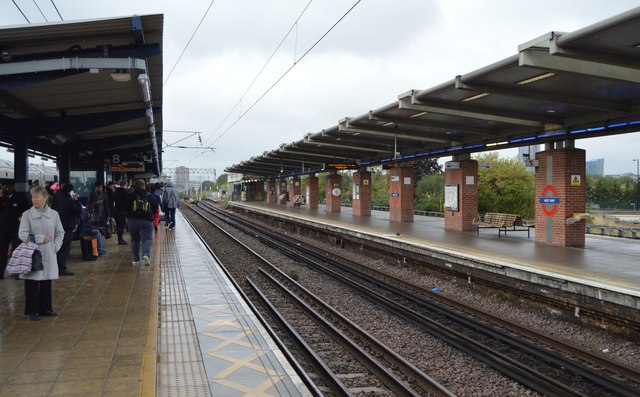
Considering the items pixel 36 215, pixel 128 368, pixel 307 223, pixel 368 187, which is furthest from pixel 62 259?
pixel 368 187

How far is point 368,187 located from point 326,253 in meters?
9.59

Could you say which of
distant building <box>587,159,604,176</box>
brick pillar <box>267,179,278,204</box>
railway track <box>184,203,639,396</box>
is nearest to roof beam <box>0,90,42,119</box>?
railway track <box>184,203,639,396</box>

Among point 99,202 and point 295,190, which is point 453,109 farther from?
point 295,190

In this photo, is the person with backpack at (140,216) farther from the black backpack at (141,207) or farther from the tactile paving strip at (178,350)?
the tactile paving strip at (178,350)

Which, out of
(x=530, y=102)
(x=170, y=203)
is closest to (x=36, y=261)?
(x=530, y=102)

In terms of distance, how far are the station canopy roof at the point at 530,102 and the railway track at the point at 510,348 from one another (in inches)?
163

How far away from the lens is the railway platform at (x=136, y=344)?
12.7 ft

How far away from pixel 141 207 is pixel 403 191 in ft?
44.5

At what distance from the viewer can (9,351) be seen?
4.43m

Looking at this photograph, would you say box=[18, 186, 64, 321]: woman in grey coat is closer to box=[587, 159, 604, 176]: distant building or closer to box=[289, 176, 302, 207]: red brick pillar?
box=[289, 176, 302, 207]: red brick pillar

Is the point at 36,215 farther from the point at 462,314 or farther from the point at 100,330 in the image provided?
the point at 462,314

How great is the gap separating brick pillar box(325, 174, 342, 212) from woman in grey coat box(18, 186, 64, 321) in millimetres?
23958

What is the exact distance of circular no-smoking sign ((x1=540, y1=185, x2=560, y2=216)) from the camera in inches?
485

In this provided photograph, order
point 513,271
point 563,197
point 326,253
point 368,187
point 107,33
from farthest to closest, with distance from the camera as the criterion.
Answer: point 368,187 → point 326,253 → point 563,197 → point 513,271 → point 107,33
